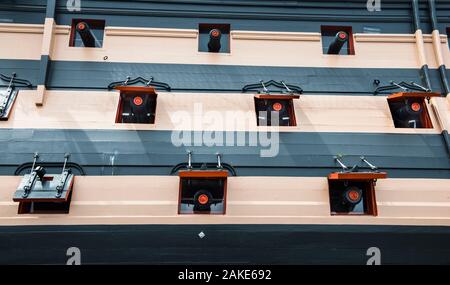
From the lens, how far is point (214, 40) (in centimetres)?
665

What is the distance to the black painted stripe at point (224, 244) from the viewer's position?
16.4 ft

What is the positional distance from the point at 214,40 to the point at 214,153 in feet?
6.93

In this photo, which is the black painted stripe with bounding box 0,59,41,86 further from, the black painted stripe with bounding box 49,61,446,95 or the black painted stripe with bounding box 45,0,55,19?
the black painted stripe with bounding box 45,0,55,19

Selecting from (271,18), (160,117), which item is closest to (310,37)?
(271,18)

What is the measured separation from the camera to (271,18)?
7203 mm

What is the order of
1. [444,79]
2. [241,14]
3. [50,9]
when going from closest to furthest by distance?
[444,79] → [50,9] → [241,14]

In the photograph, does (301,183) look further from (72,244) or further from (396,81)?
(72,244)

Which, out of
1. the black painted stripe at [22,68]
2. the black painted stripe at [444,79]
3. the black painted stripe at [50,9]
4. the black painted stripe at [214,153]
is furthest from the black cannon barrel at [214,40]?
the black painted stripe at [444,79]

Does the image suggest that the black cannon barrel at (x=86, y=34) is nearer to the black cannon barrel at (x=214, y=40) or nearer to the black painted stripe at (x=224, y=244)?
the black cannon barrel at (x=214, y=40)

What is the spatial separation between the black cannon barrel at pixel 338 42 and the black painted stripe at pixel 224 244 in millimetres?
3254

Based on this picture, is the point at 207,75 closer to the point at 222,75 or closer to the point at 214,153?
the point at 222,75

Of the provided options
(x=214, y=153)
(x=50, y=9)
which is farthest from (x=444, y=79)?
(x=50, y=9)

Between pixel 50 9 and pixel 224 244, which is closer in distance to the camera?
pixel 224 244

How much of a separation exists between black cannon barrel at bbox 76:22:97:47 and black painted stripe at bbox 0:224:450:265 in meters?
3.33
